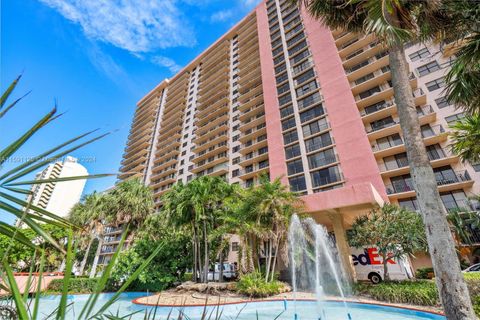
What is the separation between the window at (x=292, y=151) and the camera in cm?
3109

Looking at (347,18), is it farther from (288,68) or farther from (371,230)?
(288,68)

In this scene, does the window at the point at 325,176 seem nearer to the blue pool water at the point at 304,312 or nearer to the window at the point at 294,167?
the window at the point at 294,167

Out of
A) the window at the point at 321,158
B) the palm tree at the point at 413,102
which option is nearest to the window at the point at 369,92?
the window at the point at 321,158

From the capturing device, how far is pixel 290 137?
107ft

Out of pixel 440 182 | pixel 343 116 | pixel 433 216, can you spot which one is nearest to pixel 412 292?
pixel 433 216

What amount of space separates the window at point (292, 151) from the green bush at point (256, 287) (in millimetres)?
18990

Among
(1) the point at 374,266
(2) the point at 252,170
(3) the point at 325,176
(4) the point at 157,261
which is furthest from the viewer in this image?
(2) the point at 252,170

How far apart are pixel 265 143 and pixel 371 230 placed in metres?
23.8

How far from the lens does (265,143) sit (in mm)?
36250

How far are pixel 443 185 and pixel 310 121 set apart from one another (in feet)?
50.3

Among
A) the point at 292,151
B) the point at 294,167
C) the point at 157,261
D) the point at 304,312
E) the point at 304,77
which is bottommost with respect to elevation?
the point at 304,312

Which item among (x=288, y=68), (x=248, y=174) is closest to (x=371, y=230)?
(x=248, y=174)

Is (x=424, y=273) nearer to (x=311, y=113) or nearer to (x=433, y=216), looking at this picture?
(x=433, y=216)

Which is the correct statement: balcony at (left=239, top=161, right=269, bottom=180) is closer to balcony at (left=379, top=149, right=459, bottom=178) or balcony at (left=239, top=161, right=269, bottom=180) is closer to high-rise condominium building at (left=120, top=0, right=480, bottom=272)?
high-rise condominium building at (left=120, top=0, right=480, bottom=272)
